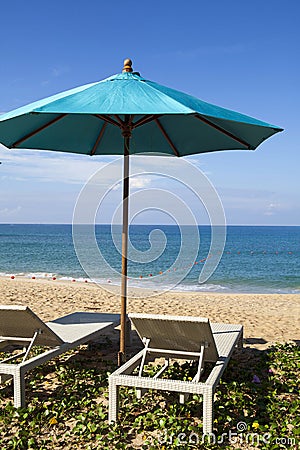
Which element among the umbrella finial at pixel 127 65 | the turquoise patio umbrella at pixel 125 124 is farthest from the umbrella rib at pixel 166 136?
the umbrella finial at pixel 127 65

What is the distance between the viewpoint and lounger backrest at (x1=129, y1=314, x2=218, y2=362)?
3.59 metres

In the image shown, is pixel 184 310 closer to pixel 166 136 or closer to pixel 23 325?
pixel 166 136

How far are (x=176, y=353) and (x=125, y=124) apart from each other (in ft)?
6.79

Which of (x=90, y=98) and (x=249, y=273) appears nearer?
(x=90, y=98)

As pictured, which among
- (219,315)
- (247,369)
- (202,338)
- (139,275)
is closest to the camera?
(202,338)

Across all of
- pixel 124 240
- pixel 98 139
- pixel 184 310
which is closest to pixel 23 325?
pixel 124 240

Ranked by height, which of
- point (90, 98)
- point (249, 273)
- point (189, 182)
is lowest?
point (249, 273)

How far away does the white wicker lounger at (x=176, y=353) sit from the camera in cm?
330

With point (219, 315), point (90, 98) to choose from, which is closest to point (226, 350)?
point (90, 98)

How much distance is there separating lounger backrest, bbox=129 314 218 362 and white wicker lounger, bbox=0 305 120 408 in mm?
796

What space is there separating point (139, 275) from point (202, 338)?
23.4 meters

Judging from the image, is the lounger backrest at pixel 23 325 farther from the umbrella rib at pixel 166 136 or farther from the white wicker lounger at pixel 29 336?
the umbrella rib at pixel 166 136

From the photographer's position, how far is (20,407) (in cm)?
351

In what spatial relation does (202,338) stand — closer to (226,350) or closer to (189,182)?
(226,350)
